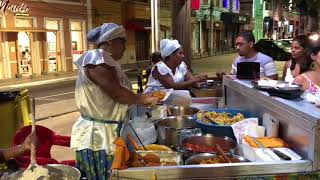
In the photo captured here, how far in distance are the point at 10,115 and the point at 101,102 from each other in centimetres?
231

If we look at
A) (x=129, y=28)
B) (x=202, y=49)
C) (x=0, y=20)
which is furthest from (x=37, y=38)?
(x=202, y=49)

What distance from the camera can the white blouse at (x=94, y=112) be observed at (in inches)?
104

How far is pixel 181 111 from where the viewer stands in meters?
3.65

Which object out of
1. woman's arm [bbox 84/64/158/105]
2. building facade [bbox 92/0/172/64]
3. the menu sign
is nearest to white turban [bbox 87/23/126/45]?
woman's arm [bbox 84/64/158/105]

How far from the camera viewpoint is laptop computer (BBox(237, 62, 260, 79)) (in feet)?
10.8

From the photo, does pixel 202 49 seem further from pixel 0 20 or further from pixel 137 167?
pixel 137 167

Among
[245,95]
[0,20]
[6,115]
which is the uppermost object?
[0,20]

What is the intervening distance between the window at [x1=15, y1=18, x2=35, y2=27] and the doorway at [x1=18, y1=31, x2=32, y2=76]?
16.1 inches

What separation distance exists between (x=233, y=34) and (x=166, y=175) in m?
45.5

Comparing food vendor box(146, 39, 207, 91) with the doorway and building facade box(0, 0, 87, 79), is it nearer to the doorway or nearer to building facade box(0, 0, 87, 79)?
building facade box(0, 0, 87, 79)

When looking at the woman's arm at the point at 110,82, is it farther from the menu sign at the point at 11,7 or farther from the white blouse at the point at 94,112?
the menu sign at the point at 11,7

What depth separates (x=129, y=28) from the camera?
26.9 m

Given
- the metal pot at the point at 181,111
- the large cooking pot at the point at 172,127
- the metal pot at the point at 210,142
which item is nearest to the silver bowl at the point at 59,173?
the metal pot at the point at 210,142

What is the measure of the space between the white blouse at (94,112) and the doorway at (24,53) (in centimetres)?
1702
